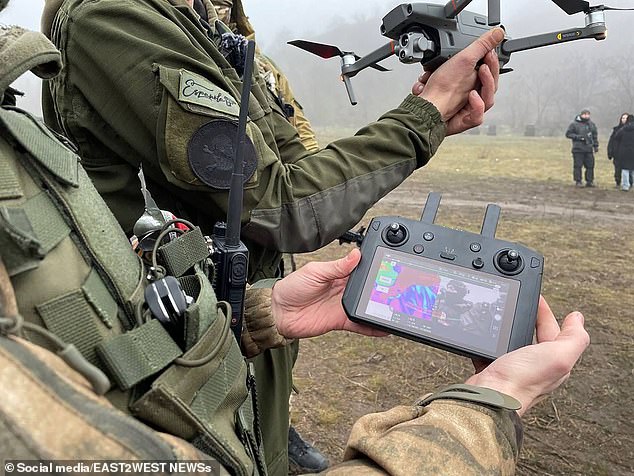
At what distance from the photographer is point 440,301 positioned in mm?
1260

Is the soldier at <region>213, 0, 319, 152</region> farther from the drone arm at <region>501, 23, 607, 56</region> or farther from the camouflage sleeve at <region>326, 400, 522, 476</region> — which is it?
the camouflage sleeve at <region>326, 400, 522, 476</region>

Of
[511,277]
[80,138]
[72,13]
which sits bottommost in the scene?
[511,277]

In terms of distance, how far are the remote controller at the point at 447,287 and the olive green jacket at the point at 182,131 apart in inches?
7.3

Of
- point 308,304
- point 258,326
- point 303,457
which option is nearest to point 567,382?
point 303,457

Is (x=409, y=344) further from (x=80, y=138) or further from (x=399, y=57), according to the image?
(x=80, y=138)

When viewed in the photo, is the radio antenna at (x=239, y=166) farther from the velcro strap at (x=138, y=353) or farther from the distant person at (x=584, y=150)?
the distant person at (x=584, y=150)

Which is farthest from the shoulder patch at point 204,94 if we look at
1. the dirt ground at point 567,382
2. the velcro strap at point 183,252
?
the dirt ground at point 567,382

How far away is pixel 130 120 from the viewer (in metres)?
1.20

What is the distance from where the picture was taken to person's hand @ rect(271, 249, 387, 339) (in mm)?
1356

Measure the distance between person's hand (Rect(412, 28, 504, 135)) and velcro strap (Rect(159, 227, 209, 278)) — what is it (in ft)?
2.91

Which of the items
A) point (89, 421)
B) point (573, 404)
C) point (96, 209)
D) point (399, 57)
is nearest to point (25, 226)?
point (96, 209)

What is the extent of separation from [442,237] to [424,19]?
66 cm

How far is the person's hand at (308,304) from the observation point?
136 cm

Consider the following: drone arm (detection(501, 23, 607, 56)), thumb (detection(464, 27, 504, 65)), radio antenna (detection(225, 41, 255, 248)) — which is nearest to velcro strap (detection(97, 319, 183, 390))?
radio antenna (detection(225, 41, 255, 248))
